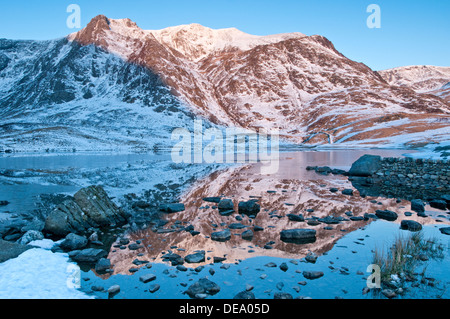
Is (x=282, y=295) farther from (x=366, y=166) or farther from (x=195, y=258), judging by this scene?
(x=366, y=166)

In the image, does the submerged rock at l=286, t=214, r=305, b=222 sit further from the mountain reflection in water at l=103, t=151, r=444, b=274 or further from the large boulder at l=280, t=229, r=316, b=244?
the large boulder at l=280, t=229, r=316, b=244

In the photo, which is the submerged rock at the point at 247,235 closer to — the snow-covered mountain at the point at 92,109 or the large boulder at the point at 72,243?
the large boulder at the point at 72,243

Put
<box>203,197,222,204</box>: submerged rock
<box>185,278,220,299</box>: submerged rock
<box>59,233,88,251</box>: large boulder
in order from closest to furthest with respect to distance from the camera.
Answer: <box>185,278,220,299</box>: submerged rock
<box>59,233,88,251</box>: large boulder
<box>203,197,222,204</box>: submerged rock

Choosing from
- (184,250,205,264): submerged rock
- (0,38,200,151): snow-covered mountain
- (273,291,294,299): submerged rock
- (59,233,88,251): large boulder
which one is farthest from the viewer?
(0,38,200,151): snow-covered mountain

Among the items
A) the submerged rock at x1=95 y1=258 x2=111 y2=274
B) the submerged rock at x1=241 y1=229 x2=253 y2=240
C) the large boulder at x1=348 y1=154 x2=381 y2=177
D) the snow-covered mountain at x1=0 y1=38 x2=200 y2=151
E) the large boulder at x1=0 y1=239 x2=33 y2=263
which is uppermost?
the snow-covered mountain at x1=0 y1=38 x2=200 y2=151

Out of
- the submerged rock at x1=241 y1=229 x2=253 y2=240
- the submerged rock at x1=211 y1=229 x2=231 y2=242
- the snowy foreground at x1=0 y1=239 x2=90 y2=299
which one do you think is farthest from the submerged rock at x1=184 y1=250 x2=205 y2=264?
the snowy foreground at x1=0 y1=239 x2=90 y2=299

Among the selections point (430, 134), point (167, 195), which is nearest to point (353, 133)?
point (430, 134)

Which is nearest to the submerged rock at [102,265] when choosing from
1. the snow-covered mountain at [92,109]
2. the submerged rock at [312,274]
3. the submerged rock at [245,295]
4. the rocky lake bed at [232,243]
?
the rocky lake bed at [232,243]
